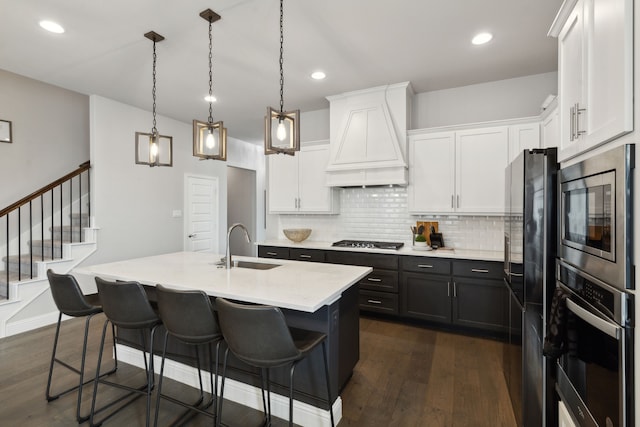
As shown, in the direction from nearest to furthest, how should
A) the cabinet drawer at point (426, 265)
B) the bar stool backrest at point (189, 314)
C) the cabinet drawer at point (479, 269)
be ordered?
1. the bar stool backrest at point (189, 314)
2. the cabinet drawer at point (479, 269)
3. the cabinet drawer at point (426, 265)

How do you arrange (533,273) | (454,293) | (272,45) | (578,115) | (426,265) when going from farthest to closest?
1. (426,265)
2. (454,293)
3. (272,45)
4. (533,273)
5. (578,115)

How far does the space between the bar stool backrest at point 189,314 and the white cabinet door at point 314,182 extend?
111 inches

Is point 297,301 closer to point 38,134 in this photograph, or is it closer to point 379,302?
point 379,302

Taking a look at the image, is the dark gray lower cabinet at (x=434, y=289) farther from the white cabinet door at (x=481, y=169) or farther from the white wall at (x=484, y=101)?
the white wall at (x=484, y=101)

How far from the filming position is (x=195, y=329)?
1.80 meters

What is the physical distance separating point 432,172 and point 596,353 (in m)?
2.83

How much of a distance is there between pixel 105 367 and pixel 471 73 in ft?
15.1

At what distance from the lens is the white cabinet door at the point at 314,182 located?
4.45 m

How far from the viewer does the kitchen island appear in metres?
1.84

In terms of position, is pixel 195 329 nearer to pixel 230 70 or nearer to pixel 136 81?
pixel 230 70

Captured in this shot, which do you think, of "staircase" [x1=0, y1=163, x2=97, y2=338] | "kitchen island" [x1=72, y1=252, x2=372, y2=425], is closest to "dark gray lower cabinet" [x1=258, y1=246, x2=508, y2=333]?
"kitchen island" [x1=72, y1=252, x2=372, y2=425]

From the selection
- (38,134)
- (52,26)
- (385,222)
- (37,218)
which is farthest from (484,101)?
(37,218)

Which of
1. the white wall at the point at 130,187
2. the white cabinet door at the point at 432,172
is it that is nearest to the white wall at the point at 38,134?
the white wall at the point at 130,187

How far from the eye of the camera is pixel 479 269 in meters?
3.29
